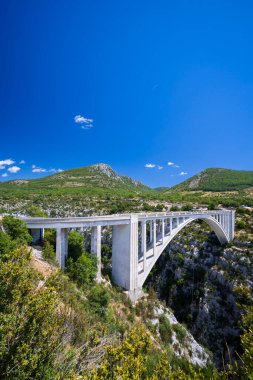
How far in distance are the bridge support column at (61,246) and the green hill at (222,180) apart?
261 feet

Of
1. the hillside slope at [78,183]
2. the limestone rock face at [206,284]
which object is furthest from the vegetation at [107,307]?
the hillside slope at [78,183]

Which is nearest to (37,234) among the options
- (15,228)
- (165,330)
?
(15,228)

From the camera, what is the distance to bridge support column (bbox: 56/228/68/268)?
1582cm

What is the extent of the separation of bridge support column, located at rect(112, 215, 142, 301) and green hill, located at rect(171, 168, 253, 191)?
7404cm

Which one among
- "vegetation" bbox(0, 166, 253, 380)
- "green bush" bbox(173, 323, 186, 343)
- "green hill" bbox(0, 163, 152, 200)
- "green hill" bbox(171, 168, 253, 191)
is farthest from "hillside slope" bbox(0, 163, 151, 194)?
"green bush" bbox(173, 323, 186, 343)

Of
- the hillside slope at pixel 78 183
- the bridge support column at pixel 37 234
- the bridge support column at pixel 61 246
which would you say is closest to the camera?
the bridge support column at pixel 61 246

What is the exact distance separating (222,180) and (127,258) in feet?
288

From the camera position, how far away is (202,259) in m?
34.3

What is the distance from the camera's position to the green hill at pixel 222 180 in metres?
85.2

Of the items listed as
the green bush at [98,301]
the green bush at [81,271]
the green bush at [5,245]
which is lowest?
the green bush at [98,301]

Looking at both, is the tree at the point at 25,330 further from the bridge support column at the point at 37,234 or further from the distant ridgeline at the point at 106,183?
the distant ridgeline at the point at 106,183

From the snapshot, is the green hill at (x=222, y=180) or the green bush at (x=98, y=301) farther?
the green hill at (x=222, y=180)

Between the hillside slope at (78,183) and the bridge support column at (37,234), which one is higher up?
the hillside slope at (78,183)

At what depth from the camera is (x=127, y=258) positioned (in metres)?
19.7
